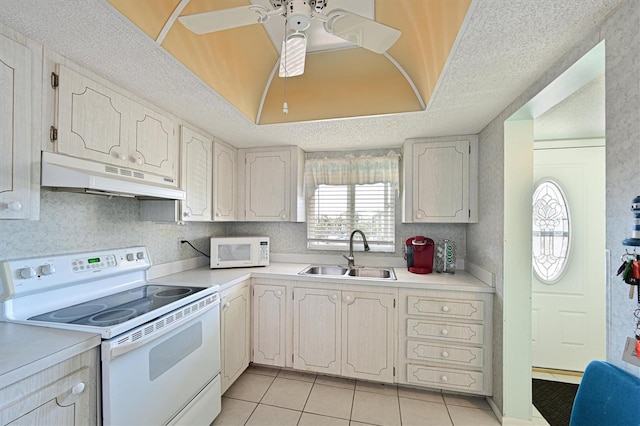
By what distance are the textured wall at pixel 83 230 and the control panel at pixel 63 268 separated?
9 cm

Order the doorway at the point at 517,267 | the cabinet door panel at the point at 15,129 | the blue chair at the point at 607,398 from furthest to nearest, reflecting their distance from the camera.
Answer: the doorway at the point at 517,267 → the cabinet door panel at the point at 15,129 → the blue chair at the point at 607,398

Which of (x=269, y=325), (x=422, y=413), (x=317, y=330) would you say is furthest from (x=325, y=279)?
(x=422, y=413)

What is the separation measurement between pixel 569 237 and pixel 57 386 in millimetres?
3637

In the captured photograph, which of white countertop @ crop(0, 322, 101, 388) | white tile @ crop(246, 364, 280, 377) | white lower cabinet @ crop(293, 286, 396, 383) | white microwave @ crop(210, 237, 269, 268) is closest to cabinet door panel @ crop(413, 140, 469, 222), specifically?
white lower cabinet @ crop(293, 286, 396, 383)

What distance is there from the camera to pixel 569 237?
2.47m

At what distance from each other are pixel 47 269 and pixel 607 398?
7.93ft

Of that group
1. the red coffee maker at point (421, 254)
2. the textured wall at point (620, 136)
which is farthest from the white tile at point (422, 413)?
the textured wall at point (620, 136)

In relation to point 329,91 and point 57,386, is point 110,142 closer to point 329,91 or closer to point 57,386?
point 57,386

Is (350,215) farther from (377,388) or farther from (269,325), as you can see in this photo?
(377,388)

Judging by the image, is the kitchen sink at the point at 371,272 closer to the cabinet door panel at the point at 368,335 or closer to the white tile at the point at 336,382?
the cabinet door panel at the point at 368,335

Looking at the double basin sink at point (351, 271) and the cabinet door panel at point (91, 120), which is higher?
the cabinet door panel at point (91, 120)

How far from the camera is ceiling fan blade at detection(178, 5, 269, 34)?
98 cm

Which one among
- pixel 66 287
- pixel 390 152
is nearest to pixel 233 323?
pixel 66 287

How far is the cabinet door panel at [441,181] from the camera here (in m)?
2.31
